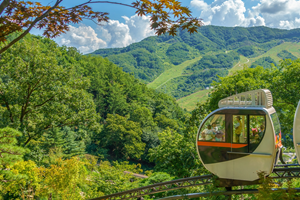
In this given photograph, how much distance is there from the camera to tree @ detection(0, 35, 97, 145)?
1249 cm

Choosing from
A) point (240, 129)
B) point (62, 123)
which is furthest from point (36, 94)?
point (240, 129)

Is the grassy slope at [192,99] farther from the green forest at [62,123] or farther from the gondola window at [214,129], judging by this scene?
the gondola window at [214,129]

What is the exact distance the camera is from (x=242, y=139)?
6582mm

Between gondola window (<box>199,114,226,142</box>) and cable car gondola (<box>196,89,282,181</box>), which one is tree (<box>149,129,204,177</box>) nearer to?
cable car gondola (<box>196,89,282,181</box>)

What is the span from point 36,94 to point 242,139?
11.8m

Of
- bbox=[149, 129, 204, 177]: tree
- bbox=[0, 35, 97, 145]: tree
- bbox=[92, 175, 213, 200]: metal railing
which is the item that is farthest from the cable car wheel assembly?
bbox=[0, 35, 97, 145]: tree

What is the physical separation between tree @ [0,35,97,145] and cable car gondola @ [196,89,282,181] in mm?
8778

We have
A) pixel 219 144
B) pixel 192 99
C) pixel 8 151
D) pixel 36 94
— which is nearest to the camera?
pixel 219 144

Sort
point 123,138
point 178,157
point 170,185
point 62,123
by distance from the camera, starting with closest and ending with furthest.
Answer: point 170,185, point 62,123, point 178,157, point 123,138

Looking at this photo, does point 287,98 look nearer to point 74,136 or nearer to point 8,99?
point 8,99

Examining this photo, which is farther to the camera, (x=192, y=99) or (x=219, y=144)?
(x=192, y=99)

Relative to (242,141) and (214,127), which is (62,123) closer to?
(214,127)

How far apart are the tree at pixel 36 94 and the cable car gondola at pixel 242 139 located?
346 inches

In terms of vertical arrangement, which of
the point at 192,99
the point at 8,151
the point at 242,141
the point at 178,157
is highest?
the point at 192,99
